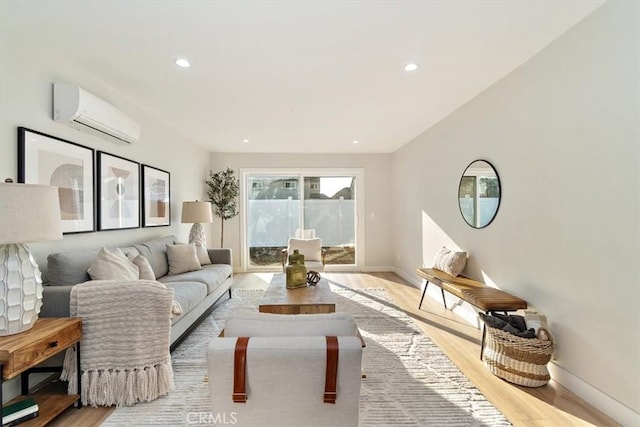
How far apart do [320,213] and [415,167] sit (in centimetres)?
228

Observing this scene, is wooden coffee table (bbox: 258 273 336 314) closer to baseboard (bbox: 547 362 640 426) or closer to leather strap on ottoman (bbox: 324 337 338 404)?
leather strap on ottoman (bbox: 324 337 338 404)

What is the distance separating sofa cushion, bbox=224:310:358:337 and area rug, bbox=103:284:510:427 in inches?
13.1

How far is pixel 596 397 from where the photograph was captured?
2018 millimetres

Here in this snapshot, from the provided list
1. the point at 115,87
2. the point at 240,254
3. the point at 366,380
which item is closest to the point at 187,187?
the point at 240,254

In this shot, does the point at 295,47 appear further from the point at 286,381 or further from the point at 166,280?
the point at 166,280

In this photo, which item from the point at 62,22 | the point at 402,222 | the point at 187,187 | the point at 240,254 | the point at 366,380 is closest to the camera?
the point at 62,22

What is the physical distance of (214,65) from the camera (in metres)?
2.65

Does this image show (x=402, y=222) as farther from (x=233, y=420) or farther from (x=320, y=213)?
(x=233, y=420)

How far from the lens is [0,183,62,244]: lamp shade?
1568 millimetres

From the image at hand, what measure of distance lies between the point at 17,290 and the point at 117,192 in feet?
5.99

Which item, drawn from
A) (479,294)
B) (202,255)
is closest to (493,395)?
(479,294)

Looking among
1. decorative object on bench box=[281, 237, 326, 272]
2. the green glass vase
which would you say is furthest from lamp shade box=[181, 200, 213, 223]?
the green glass vase

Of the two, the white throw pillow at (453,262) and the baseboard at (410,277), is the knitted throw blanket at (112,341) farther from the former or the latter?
the baseboard at (410,277)

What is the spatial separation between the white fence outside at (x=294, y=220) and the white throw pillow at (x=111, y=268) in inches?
154
